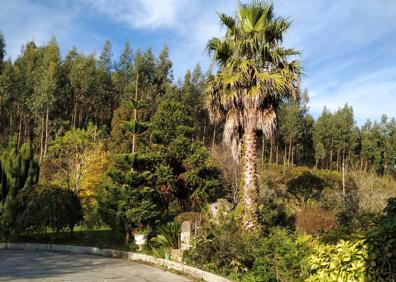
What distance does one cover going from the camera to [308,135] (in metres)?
53.2

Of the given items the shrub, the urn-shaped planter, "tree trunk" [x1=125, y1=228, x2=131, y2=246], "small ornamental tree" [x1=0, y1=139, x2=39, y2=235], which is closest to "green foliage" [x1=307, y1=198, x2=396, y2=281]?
→ the urn-shaped planter

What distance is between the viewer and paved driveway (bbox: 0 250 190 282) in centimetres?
901

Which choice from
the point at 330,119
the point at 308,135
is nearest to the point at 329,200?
the point at 308,135

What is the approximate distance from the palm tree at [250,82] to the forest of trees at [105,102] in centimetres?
1447

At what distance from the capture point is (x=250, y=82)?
12.6 metres

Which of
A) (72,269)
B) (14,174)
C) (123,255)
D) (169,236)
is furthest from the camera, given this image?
(14,174)

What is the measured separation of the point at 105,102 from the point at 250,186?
106 ft

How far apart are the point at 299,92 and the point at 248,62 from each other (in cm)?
180

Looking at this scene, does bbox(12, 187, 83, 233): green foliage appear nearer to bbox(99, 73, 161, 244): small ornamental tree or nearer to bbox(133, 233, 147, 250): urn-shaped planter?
bbox(99, 73, 161, 244): small ornamental tree

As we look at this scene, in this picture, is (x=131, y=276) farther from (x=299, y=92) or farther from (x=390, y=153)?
(x=390, y=153)

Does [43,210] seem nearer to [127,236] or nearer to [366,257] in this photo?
[127,236]

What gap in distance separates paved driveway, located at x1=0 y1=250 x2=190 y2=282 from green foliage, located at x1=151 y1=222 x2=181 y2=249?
1330mm

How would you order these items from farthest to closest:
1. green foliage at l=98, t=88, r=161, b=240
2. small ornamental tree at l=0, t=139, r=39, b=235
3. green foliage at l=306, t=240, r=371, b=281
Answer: small ornamental tree at l=0, t=139, r=39, b=235 < green foliage at l=98, t=88, r=161, b=240 < green foliage at l=306, t=240, r=371, b=281

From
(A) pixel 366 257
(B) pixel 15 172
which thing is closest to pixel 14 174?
(B) pixel 15 172
